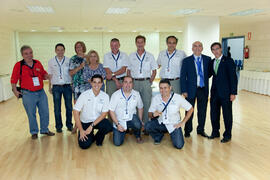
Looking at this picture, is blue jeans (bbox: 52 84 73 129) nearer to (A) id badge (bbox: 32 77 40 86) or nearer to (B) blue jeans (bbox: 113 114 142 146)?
(A) id badge (bbox: 32 77 40 86)

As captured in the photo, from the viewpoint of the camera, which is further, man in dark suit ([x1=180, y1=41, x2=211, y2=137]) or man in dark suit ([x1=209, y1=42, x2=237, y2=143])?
man in dark suit ([x1=180, y1=41, x2=211, y2=137])

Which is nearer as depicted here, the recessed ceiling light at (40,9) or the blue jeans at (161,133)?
the blue jeans at (161,133)

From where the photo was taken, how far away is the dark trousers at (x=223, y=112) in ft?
13.1

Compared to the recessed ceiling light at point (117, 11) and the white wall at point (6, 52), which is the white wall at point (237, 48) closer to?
the recessed ceiling light at point (117, 11)

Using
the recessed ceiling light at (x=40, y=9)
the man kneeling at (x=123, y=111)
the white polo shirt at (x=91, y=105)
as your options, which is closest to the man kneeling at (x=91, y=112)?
the white polo shirt at (x=91, y=105)

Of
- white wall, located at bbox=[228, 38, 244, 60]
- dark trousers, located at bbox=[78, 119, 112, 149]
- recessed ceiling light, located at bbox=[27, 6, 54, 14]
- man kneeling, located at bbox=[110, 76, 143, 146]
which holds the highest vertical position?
recessed ceiling light, located at bbox=[27, 6, 54, 14]

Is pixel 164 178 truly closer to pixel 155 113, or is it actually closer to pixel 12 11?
pixel 155 113

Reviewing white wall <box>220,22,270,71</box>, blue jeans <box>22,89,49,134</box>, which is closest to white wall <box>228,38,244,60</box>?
white wall <box>220,22,270,71</box>

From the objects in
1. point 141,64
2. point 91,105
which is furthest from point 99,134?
point 141,64

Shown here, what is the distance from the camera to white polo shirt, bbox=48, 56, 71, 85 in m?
4.45

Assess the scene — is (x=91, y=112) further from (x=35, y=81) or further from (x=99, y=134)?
(x=35, y=81)

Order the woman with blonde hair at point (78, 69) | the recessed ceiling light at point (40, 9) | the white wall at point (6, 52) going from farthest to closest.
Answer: the white wall at point (6, 52) < the recessed ceiling light at point (40, 9) < the woman with blonde hair at point (78, 69)

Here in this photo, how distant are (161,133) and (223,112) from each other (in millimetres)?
1069

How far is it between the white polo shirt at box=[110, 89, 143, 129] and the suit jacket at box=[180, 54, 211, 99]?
85cm
